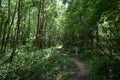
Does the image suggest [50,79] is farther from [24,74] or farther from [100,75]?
[100,75]

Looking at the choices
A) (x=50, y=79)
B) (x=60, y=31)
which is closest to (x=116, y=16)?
(x=50, y=79)

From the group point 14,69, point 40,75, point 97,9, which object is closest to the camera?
point 97,9

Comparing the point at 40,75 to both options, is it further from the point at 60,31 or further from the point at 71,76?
the point at 60,31

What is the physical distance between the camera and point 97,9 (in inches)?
416

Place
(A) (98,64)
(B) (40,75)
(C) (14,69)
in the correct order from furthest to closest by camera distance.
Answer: (A) (98,64) → (B) (40,75) → (C) (14,69)

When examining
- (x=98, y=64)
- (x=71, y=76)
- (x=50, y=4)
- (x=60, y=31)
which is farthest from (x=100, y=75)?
(x=60, y=31)

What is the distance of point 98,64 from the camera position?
14930mm

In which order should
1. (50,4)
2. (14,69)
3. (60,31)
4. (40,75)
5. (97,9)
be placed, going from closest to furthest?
(97,9), (14,69), (40,75), (50,4), (60,31)

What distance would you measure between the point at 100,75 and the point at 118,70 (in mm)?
1429

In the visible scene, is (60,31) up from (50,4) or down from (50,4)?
down

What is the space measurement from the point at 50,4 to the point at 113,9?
2292 cm

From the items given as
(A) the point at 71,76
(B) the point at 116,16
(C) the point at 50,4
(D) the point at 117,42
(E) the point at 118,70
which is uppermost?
(C) the point at 50,4

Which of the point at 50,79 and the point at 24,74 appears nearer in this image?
the point at 24,74

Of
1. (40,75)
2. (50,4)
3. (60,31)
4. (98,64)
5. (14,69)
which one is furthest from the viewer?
(60,31)
